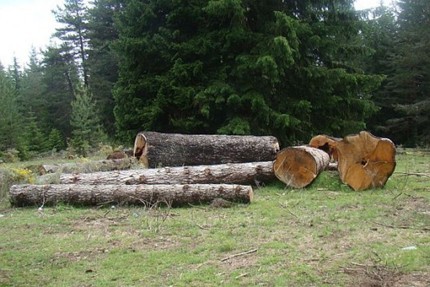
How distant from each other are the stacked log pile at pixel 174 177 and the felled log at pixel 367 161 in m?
1.39

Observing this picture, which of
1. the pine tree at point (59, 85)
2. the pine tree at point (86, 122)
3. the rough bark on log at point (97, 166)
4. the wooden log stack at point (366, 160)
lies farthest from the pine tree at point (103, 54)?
the wooden log stack at point (366, 160)

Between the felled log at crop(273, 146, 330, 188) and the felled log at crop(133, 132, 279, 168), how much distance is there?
1.34m

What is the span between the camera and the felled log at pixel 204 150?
8.64 m

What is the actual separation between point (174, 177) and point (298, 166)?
2.18 meters

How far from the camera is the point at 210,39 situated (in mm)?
11500

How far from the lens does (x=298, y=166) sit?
7.14 m

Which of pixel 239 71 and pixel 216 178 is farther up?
pixel 239 71

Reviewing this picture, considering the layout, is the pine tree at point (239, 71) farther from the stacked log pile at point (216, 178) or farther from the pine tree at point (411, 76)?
the pine tree at point (411, 76)

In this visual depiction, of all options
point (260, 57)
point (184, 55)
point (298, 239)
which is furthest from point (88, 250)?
point (184, 55)

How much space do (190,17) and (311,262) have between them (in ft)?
32.2

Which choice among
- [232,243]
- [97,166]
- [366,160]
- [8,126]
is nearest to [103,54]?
[8,126]

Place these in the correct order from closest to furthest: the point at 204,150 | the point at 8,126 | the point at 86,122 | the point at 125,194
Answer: the point at 125,194
the point at 204,150
the point at 86,122
the point at 8,126

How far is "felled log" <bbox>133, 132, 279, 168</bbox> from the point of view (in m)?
8.64

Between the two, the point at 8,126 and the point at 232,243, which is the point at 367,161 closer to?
the point at 232,243
